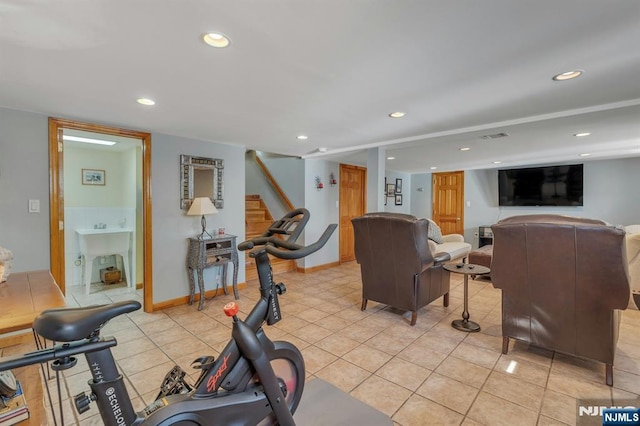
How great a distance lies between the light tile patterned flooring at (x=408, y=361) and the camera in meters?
1.83

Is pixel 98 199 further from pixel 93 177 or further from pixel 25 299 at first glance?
pixel 25 299

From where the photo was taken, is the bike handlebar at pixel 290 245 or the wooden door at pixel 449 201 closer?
the bike handlebar at pixel 290 245

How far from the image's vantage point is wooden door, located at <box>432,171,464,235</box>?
7355 mm

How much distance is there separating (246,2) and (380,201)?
3260 millimetres

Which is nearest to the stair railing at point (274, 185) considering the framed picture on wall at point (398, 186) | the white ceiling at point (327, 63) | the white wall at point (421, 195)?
the white ceiling at point (327, 63)

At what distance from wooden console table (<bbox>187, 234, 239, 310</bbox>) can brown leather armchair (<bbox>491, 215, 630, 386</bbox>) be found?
3.02m

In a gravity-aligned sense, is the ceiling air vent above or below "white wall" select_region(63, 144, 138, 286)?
above

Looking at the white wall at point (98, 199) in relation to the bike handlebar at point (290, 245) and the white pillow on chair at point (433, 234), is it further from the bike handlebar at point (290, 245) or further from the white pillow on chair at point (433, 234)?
the white pillow on chair at point (433, 234)

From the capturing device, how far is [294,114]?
2779mm

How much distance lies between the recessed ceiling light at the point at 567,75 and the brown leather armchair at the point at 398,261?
4.88 feet

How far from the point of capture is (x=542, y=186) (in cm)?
618

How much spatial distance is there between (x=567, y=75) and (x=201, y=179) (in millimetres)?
3784

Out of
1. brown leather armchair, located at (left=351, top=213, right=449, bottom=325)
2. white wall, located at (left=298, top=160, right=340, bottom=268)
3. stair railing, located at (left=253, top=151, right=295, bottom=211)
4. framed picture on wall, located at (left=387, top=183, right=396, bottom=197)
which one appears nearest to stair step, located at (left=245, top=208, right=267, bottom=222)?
stair railing, located at (left=253, top=151, right=295, bottom=211)

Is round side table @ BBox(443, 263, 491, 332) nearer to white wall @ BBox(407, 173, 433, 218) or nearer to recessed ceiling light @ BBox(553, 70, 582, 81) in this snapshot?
recessed ceiling light @ BBox(553, 70, 582, 81)
